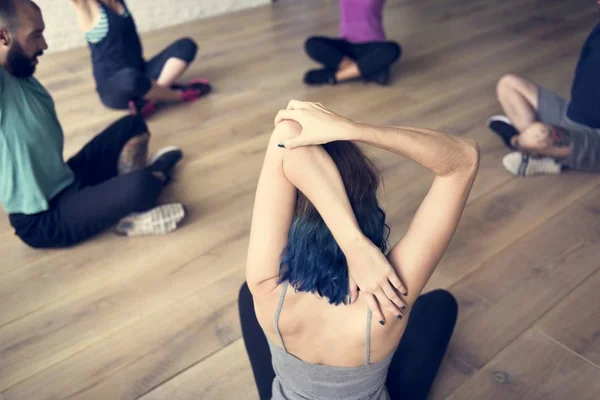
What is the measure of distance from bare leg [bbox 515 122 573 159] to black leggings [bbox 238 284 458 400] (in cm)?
105

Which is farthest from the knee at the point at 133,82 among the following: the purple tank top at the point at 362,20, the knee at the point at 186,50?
the purple tank top at the point at 362,20

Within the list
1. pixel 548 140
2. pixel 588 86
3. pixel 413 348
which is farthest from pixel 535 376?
pixel 588 86

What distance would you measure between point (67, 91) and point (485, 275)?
2426 millimetres

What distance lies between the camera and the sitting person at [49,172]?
65.2 inches

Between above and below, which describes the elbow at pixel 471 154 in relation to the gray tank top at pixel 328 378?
above

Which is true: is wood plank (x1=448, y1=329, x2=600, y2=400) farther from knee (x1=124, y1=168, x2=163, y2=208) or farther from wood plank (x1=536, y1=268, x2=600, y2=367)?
knee (x1=124, y1=168, x2=163, y2=208)

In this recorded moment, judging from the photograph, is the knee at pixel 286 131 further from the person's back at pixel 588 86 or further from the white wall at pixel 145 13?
the white wall at pixel 145 13

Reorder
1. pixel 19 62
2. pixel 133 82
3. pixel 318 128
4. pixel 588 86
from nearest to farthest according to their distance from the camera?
pixel 318 128 < pixel 19 62 < pixel 588 86 < pixel 133 82

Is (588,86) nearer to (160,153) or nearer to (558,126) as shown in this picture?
(558,126)

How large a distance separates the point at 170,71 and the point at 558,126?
1.89 m

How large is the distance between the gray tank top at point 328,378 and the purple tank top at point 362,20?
2355mm

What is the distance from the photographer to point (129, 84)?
2.72m

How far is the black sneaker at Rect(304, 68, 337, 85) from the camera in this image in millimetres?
3033

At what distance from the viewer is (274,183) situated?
0.89 meters
